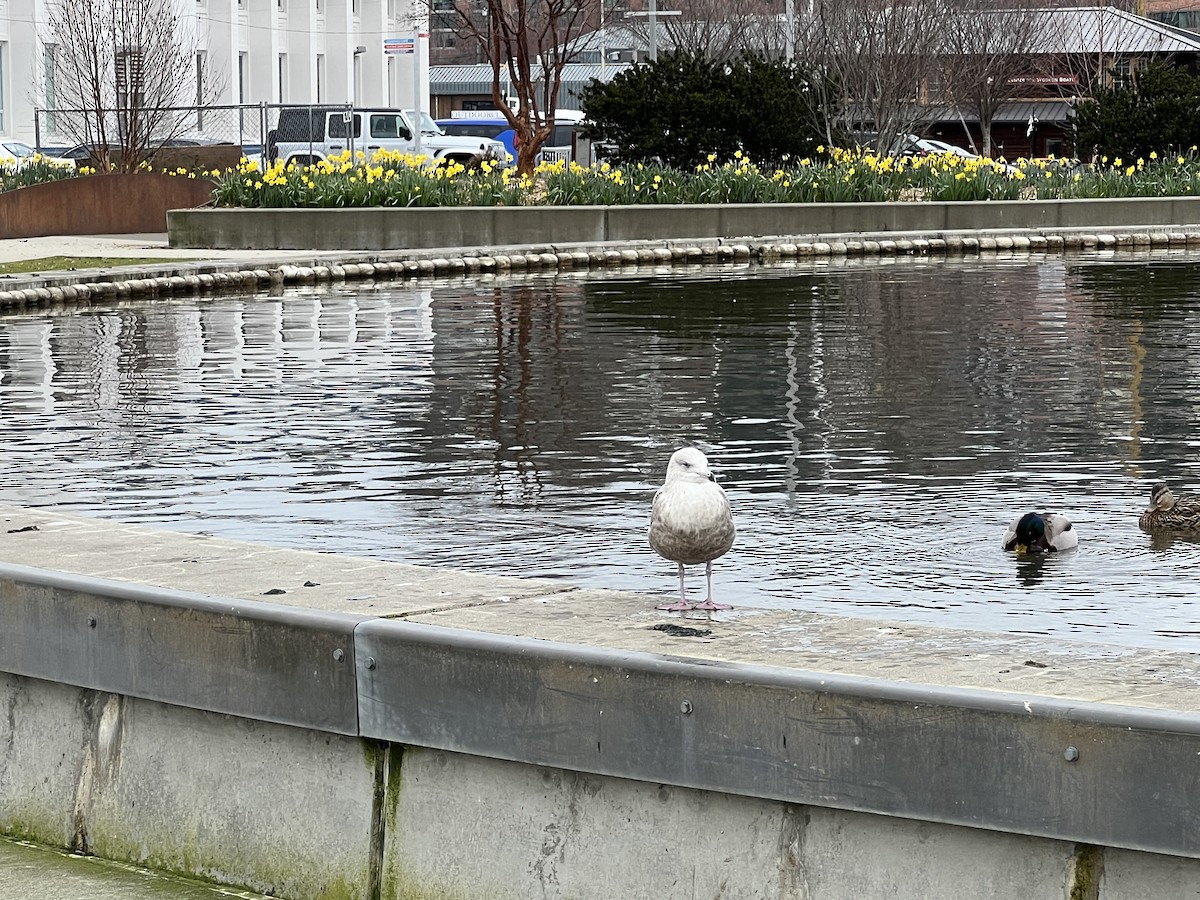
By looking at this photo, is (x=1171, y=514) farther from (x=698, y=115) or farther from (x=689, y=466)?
(x=698, y=115)

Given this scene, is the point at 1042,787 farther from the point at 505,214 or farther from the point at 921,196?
the point at 921,196

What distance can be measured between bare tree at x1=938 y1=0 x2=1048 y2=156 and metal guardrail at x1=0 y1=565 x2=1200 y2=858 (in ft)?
176

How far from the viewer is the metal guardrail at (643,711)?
4047mm

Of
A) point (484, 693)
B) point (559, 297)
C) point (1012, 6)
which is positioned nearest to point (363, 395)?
point (559, 297)

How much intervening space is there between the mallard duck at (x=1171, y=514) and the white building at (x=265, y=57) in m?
44.2

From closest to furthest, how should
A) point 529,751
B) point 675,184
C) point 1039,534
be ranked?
point 529,751 → point 1039,534 → point 675,184

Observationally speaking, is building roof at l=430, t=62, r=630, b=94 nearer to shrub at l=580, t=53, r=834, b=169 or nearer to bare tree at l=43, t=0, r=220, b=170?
bare tree at l=43, t=0, r=220, b=170

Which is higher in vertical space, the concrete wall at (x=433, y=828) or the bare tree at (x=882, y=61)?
the bare tree at (x=882, y=61)

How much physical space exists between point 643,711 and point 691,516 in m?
1.30

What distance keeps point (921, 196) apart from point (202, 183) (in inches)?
448

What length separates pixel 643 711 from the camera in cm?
452

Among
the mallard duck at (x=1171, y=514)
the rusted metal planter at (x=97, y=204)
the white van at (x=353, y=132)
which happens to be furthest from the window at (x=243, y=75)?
the mallard duck at (x=1171, y=514)

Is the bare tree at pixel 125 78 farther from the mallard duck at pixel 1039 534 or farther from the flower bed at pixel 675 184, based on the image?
the mallard duck at pixel 1039 534

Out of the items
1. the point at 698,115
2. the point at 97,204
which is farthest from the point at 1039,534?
the point at 97,204
